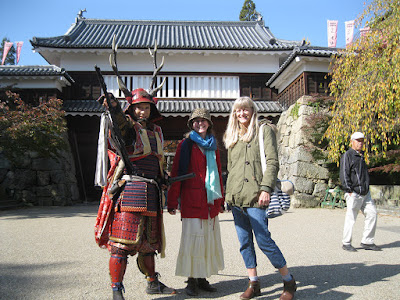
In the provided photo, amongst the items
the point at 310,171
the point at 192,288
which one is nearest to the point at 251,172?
the point at 192,288

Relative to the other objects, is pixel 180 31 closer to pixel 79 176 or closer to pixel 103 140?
pixel 79 176

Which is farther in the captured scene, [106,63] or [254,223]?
[106,63]

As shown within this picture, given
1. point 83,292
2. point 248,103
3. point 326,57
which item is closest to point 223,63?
point 326,57

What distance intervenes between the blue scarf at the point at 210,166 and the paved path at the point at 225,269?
87cm

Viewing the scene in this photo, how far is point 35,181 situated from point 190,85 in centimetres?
671

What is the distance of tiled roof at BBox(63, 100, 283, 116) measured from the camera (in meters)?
11.3

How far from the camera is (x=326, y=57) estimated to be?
9938 mm

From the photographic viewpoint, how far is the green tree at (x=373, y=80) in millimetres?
6578

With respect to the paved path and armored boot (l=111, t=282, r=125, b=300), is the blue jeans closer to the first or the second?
the paved path

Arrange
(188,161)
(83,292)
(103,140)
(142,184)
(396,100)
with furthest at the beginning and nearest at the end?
(396,100), (188,161), (83,292), (142,184), (103,140)

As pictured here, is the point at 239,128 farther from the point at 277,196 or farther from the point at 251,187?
the point at 277,196

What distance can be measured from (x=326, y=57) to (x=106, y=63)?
8175 millimetres

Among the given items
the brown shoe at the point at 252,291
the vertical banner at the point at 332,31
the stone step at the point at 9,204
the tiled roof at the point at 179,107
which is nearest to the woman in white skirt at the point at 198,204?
the brown shoe at the point at 252,291

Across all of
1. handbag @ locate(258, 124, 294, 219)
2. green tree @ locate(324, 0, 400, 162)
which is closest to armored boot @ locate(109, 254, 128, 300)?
handbag @ locate(258, 124, 294, 219)
